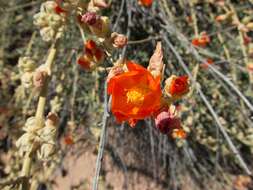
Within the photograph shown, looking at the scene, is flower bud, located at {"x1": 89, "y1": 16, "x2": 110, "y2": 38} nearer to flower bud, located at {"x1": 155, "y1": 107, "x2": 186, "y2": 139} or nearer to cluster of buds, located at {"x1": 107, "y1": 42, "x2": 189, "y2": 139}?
cluster of buds, located at {"x1": 107, "y1": 42, "x2": 189, "y2": 139}

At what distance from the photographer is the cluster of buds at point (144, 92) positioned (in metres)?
0.73

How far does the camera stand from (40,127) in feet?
3.22

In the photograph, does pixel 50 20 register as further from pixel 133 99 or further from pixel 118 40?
pixel 133 99

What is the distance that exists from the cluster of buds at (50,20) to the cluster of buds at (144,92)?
1.34 feet

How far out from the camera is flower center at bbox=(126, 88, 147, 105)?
78 cm

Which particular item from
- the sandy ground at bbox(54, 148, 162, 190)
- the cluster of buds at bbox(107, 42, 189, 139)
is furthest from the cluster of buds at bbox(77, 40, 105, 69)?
the sandy ground at bbox(54, 148, 162, 190)

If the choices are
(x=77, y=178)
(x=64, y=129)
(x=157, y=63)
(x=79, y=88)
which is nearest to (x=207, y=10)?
(x=79, y=88)

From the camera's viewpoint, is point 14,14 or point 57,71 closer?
point 57,71

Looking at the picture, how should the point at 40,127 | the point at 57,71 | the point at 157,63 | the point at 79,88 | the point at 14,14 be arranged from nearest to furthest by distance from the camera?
the point at 157,63
the point at 40,127
the point at 57,71
the point at 79,88
the point at 14,14

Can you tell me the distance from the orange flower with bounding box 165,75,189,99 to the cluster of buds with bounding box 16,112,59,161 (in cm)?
31

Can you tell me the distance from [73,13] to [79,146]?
1.46 meters

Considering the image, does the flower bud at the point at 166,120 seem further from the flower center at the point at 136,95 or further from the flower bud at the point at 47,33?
the flower bud at the point at 47,33

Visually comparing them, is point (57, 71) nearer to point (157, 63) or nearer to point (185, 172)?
point (185, 172)

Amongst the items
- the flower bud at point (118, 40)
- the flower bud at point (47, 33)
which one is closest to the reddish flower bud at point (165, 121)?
the flower bud at point (118, 40)
